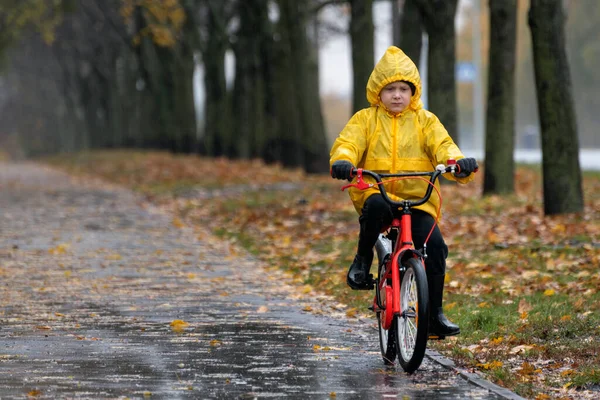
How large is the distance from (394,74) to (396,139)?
39cm

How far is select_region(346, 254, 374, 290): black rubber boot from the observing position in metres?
7.68

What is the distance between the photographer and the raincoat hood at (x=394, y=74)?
7406mm

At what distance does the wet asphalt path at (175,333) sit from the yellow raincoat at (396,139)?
1.06 m

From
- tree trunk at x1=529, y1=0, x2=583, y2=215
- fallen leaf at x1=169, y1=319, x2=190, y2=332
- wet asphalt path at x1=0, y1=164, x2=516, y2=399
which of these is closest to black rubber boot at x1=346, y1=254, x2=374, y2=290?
wet asphalt path at x1=0, y1=164, x2=516, y2=399

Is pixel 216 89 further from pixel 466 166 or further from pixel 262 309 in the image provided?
pixel 466 166

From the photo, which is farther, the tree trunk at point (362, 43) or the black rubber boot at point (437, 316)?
the tree trunk at point (362, 43)

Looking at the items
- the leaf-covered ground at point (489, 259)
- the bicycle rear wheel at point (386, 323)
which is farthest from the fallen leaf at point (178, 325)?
the bicycle rear wheel at point (386, 323)

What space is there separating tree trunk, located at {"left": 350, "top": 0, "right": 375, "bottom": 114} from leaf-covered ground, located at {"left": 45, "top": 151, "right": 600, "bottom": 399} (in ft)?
6.69

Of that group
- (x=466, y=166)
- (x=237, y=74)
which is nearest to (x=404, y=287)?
(x=466, y=166)

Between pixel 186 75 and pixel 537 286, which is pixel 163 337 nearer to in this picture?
pixel 537 286

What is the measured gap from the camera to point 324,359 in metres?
7.54

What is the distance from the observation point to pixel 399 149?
→ 24.4 feet

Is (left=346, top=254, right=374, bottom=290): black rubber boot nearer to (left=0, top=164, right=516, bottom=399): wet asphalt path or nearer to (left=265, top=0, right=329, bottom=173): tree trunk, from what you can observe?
(left=0, top=164, right=516, bottom=399): wet asphalt path

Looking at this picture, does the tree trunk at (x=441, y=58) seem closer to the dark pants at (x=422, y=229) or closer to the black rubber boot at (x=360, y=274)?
the black rubber boot at (x=360, y=274)
